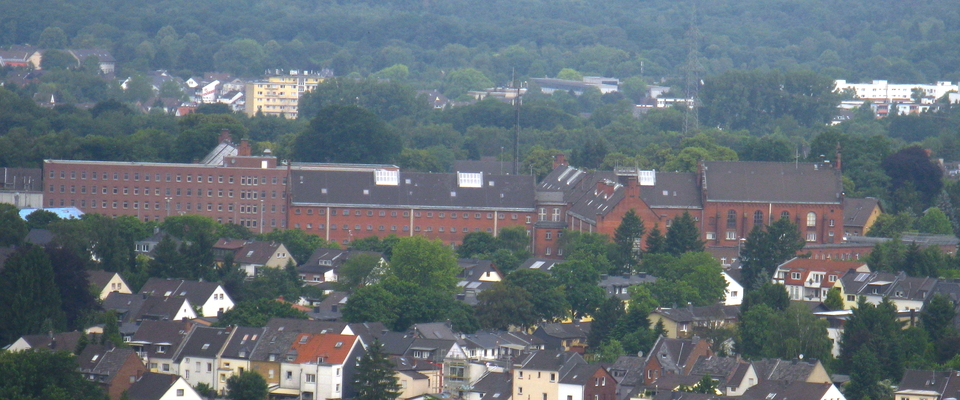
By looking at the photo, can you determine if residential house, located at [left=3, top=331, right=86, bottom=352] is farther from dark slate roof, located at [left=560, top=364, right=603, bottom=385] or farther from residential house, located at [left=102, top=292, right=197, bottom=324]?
dark slate roof, located at [left=560, top=364, right=603, bottom=385]

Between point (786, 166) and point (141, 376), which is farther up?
point (786, 166)

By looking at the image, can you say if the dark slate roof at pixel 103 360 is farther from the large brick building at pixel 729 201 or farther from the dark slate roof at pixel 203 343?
the large brick building at pixel 729 201

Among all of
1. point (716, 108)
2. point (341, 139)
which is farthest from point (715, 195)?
point (716, 108)

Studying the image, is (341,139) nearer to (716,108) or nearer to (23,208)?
(23,208)

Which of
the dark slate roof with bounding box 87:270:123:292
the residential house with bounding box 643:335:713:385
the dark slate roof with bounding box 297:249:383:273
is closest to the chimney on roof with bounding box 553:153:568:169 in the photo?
the dark slate roof with bounding box 297:249:383:273

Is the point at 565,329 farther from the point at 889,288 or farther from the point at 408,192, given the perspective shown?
the point at 408,192

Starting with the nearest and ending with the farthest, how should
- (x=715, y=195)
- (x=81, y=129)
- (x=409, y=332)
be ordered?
(x=409, y=332)
(x=715, y=195)
(x=81, y=129)
